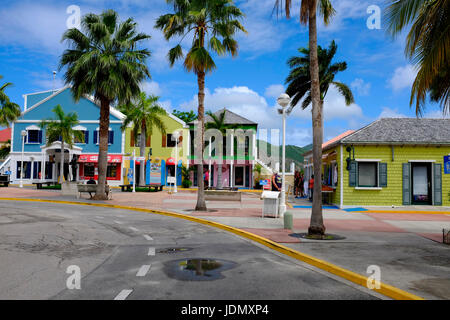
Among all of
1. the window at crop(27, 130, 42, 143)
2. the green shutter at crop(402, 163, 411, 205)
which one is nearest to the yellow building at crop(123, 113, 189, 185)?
the window at crop(27, 130, 42, 143)

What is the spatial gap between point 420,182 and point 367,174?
117 inches

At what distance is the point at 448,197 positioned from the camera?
20.5m

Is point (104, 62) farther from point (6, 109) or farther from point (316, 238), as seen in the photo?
point (6, 109)

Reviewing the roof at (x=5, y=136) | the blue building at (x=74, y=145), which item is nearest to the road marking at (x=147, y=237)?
the blue building at (x=74, y=145)

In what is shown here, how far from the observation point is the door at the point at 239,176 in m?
42.9

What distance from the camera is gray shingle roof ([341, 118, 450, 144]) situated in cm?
2055

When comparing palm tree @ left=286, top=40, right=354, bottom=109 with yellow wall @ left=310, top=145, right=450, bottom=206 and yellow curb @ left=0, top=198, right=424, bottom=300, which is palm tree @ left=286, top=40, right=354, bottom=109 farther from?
yellow curb @ left=0, top=198, right=424, bottom=300

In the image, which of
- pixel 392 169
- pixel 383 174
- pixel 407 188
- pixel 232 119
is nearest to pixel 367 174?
pixel 383 174

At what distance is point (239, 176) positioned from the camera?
141 ft

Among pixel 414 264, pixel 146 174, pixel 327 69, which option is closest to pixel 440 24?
pixel 414 264

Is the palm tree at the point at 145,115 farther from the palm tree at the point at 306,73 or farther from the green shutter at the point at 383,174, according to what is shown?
the green shutter at the point at 383,174
